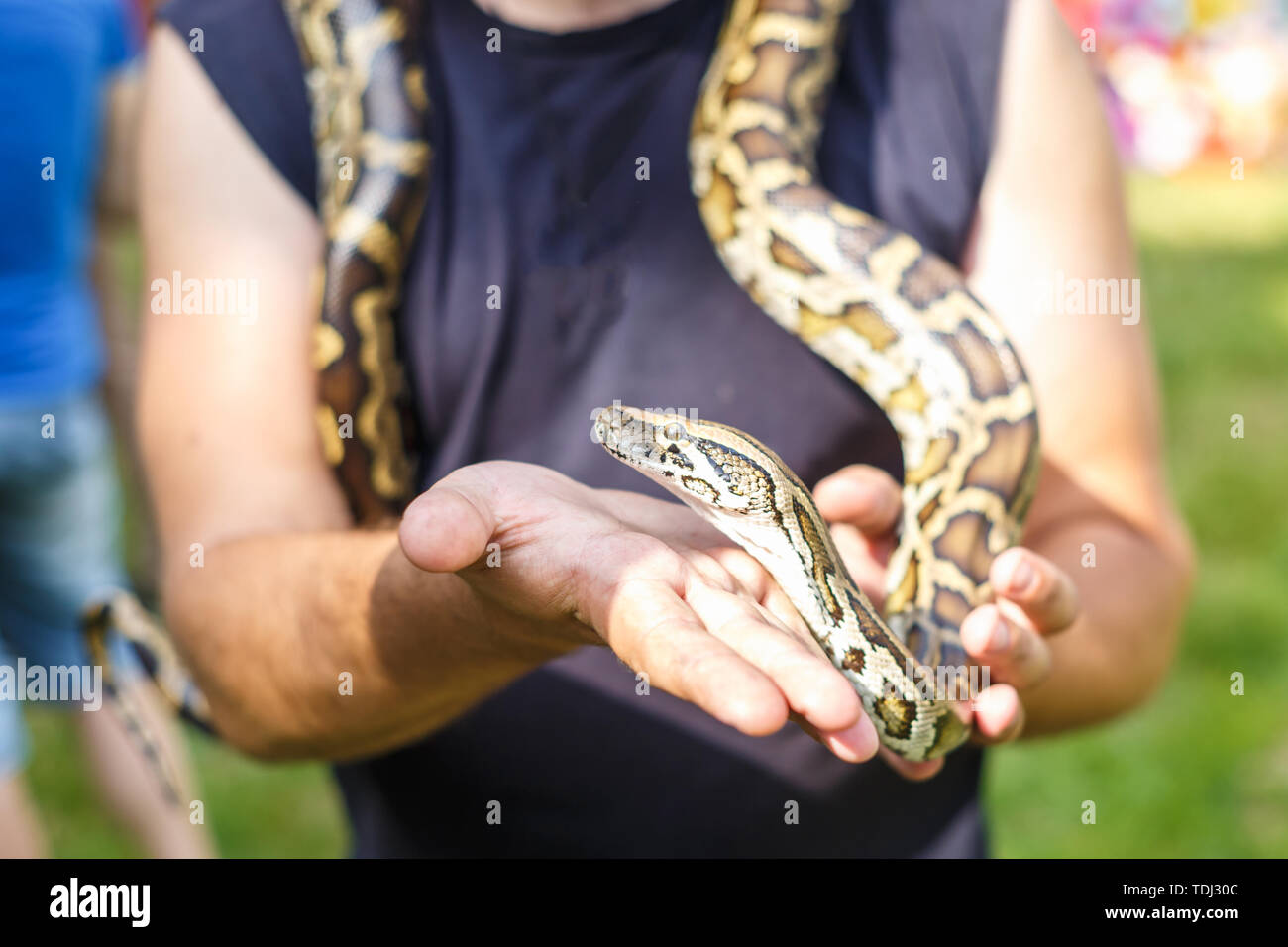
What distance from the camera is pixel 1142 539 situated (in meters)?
2.87

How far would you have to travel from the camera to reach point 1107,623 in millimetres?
2717

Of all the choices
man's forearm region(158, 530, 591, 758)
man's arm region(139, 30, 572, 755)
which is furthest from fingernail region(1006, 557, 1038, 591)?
man's arm region(139, 30, 572, 755)

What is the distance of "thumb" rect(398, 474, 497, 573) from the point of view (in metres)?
1.67

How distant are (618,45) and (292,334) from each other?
1.00 meters

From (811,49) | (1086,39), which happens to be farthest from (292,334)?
(1086,39)

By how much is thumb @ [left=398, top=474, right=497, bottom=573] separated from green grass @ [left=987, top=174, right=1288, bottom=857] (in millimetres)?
3266

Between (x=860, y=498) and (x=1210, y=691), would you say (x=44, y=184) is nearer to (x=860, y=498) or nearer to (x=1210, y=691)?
(x=860, y=498)

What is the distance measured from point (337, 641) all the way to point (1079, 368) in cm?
178

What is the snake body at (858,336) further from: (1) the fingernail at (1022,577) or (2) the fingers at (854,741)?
(2) the fingers at (854,741)

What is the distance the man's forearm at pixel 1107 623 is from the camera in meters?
2.68

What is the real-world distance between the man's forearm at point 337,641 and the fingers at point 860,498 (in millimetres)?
794

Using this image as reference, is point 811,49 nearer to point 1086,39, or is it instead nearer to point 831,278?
point 831,278
